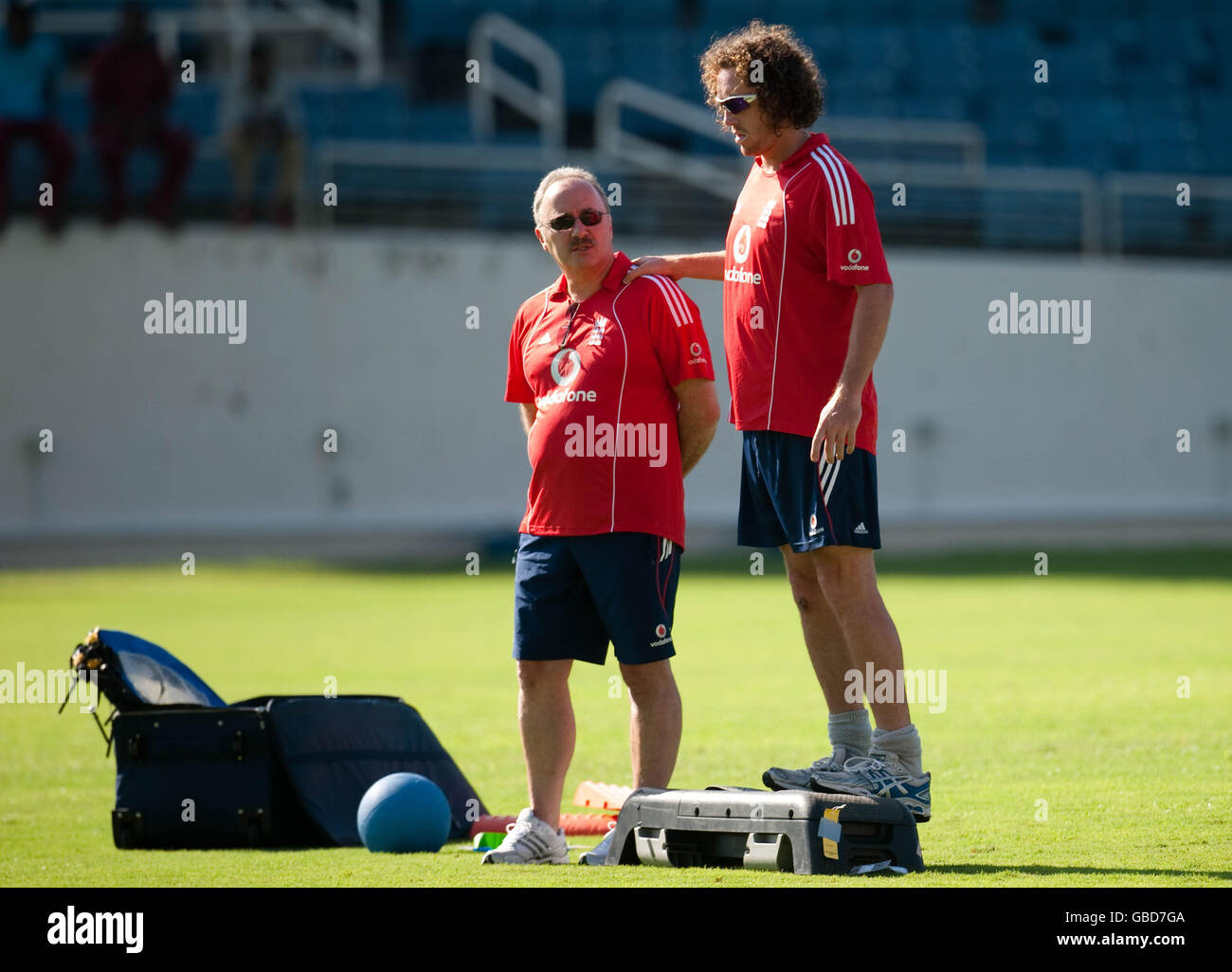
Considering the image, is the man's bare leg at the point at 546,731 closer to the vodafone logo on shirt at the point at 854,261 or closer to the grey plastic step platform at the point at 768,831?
the grey plastic step platform at the point at 768,831

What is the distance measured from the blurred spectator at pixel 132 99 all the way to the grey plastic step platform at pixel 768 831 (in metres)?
15.3

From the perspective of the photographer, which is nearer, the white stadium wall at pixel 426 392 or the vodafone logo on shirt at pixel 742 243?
the vodafone logo on shirt at pixel 742 243

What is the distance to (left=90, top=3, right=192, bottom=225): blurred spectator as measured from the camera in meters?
18.1

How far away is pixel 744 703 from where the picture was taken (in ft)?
27.8

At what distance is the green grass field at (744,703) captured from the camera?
4.79m

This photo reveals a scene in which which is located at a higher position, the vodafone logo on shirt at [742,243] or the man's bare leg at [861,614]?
the vodafone logo on shirt at [742,243]

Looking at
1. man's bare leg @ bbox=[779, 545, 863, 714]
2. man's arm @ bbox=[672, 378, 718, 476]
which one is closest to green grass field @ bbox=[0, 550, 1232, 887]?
man's bare leg @ bbox=[779, 545, 863, 714]

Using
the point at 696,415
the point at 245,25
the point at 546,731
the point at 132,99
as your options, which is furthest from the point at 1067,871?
the point at 245,25

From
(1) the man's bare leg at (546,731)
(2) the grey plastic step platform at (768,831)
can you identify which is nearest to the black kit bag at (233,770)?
(1) the man's bare leg at (546,731)

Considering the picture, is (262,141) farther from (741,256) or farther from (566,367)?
(741,256)

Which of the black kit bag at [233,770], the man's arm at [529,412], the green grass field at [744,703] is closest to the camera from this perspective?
the green grass field at [744,703]

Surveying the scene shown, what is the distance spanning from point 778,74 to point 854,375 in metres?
0.97

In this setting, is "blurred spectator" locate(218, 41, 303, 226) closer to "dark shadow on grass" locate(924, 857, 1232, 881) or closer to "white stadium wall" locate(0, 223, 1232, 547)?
"white stadium wall" locate(0, 223, 1232, 547)

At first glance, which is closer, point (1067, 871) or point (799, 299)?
point (1067, 871)
